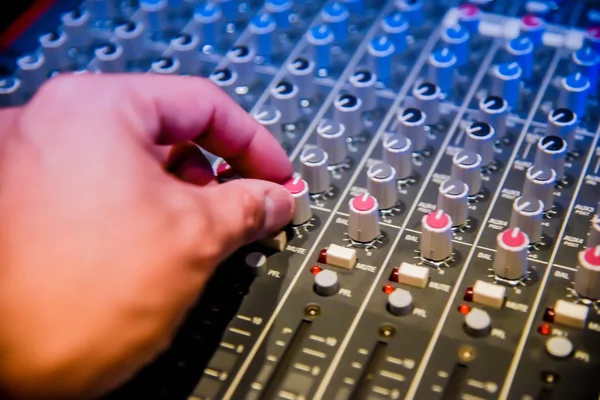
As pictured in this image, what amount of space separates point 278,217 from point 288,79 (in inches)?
13.1

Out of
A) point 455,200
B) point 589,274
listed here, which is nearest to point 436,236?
point 455,200

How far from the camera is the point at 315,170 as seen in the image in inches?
42.7

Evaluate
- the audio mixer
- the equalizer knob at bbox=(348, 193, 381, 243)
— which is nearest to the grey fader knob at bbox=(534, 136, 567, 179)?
the audio mixer

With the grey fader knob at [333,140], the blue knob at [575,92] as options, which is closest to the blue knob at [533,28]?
the blue knob at [575,92]

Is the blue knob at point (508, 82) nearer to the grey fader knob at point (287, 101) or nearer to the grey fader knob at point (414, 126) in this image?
the grey fader knob at point (414, 126)

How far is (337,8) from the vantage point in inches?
53.0

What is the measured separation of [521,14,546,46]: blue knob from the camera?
4.20 ft

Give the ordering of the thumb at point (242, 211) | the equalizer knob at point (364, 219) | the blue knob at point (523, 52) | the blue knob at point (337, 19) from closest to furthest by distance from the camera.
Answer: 1. the thumb at point (242, 211)
2. the equalizer knob at point (364, 219)
3. the blue knob at point (523, 52)
4. the blue knob at point (337, 19)

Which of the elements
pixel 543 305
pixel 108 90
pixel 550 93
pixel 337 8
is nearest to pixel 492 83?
pixel 550 93

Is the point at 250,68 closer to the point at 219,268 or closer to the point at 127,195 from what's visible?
the point at 219,268

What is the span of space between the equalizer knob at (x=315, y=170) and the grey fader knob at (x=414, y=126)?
12 cm

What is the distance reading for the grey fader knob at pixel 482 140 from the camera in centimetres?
109

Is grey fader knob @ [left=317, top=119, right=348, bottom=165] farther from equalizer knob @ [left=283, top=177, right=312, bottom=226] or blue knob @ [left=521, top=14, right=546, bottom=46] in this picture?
blue knob @ [left=521, top=14, right=546, bottom=46]

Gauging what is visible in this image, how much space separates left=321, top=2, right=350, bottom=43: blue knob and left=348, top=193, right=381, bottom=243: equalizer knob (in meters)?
0.41
